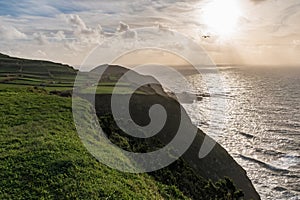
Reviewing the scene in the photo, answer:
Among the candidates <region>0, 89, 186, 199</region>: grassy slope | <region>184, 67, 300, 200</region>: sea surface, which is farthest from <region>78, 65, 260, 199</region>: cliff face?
<region>0, 89, 186, 199</region>: grassy slope

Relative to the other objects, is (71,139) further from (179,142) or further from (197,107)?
(197,107)

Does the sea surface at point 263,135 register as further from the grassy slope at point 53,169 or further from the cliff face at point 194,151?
the grassy slope at point 53,169

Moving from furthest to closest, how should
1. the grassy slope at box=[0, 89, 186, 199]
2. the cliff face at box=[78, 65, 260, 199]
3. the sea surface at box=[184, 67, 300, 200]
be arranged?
1. the sea surface at box=[184, 67, 300, 200]
2. the cliff face at box=[78, 65, 260, 199]
3. the grassy slope at box=[0, 89, 186, 199]

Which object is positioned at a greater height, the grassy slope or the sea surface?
the grassy slope

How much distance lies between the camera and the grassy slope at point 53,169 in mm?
16156

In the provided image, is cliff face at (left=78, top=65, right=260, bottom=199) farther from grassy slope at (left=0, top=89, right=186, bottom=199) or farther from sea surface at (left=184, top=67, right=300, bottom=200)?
grassy slope at (left=0, top=89, right=186, bottom=199)

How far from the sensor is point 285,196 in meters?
40.6

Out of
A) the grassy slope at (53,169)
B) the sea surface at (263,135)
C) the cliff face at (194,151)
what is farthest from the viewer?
the sea surface at (263,135)

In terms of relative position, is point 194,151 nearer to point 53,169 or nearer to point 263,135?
point 53,169

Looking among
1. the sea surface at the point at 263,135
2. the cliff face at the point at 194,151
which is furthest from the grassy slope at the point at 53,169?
the sea surface at the point at 263,135

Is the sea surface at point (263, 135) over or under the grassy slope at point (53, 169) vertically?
under

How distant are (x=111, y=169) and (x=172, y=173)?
30.5ft

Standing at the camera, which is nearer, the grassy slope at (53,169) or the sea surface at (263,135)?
the grassy slope at (53,169)

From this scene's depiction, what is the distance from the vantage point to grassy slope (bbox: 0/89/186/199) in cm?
1616
